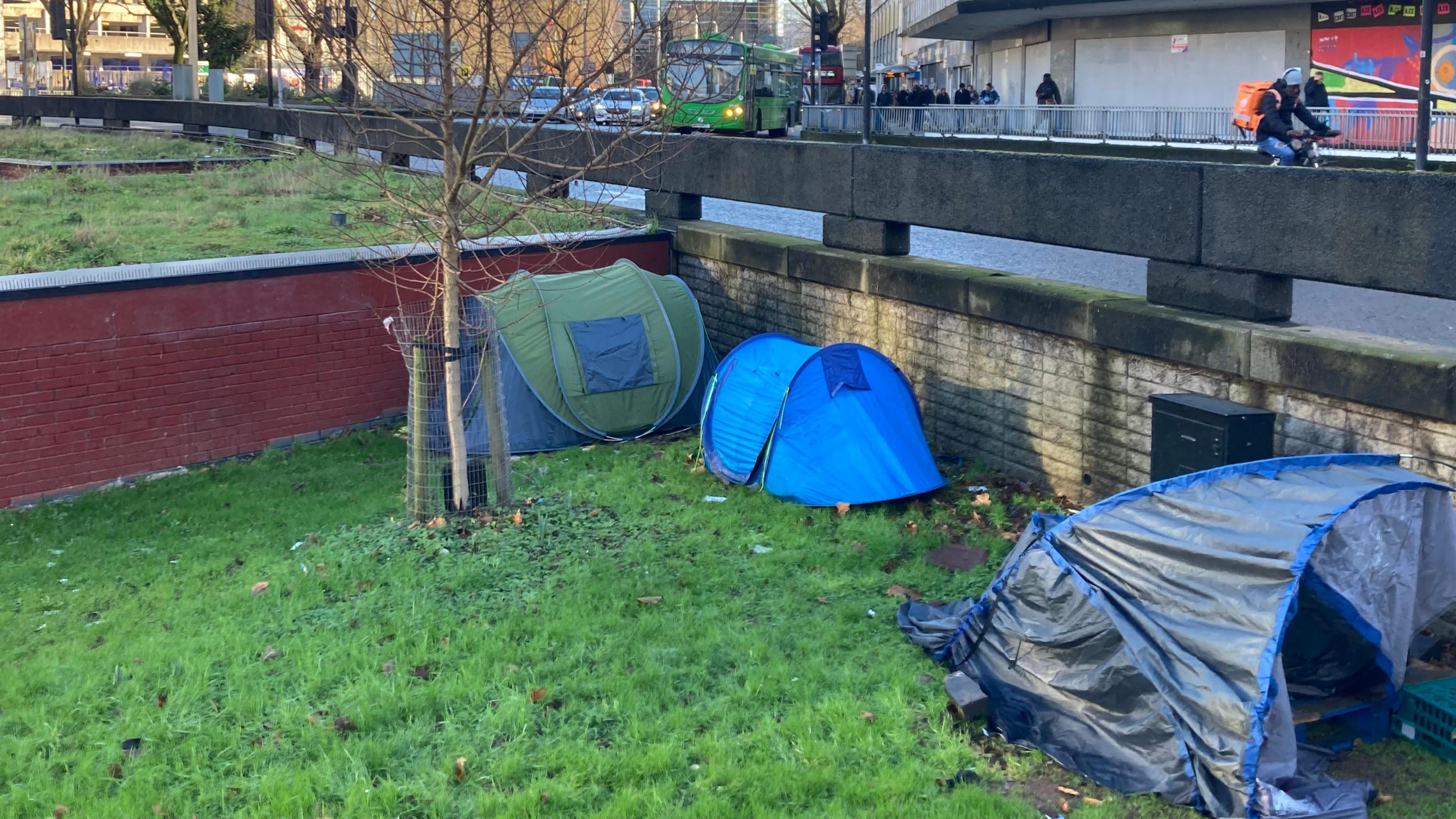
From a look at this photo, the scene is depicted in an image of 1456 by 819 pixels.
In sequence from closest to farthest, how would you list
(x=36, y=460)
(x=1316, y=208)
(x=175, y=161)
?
(x=1316, y=208), (x=36, y=460), (x=175, y=161)

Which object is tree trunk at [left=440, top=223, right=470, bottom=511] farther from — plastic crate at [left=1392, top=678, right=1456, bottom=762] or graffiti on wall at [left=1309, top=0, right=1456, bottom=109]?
Result: graffiti on wall at [left=1309, top=0, right=1456, bottom=109]

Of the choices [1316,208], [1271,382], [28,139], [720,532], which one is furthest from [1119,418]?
[28,139]

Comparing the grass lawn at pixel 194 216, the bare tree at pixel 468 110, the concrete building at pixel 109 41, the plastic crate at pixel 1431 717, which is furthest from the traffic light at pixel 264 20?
the concrete building at pixel 109 41

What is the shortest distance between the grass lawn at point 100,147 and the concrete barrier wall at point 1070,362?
1780 centimetres

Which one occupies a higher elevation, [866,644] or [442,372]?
[442,372]

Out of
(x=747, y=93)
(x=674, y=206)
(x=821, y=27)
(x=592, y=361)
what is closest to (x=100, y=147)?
(x=747, y=93)

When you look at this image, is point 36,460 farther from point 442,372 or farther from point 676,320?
point 676,320

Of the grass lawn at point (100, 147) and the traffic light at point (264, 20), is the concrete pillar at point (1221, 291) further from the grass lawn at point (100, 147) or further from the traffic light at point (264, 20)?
the grass lawn at point (100, 147)

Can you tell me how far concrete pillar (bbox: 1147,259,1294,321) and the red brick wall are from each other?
494 centimetres

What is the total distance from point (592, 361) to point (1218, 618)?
750 centimetres

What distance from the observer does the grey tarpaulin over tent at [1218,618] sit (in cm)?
487

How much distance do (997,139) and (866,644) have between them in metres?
21.6

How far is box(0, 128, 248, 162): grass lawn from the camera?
2558 centimetres

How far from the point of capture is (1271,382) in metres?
7.11
